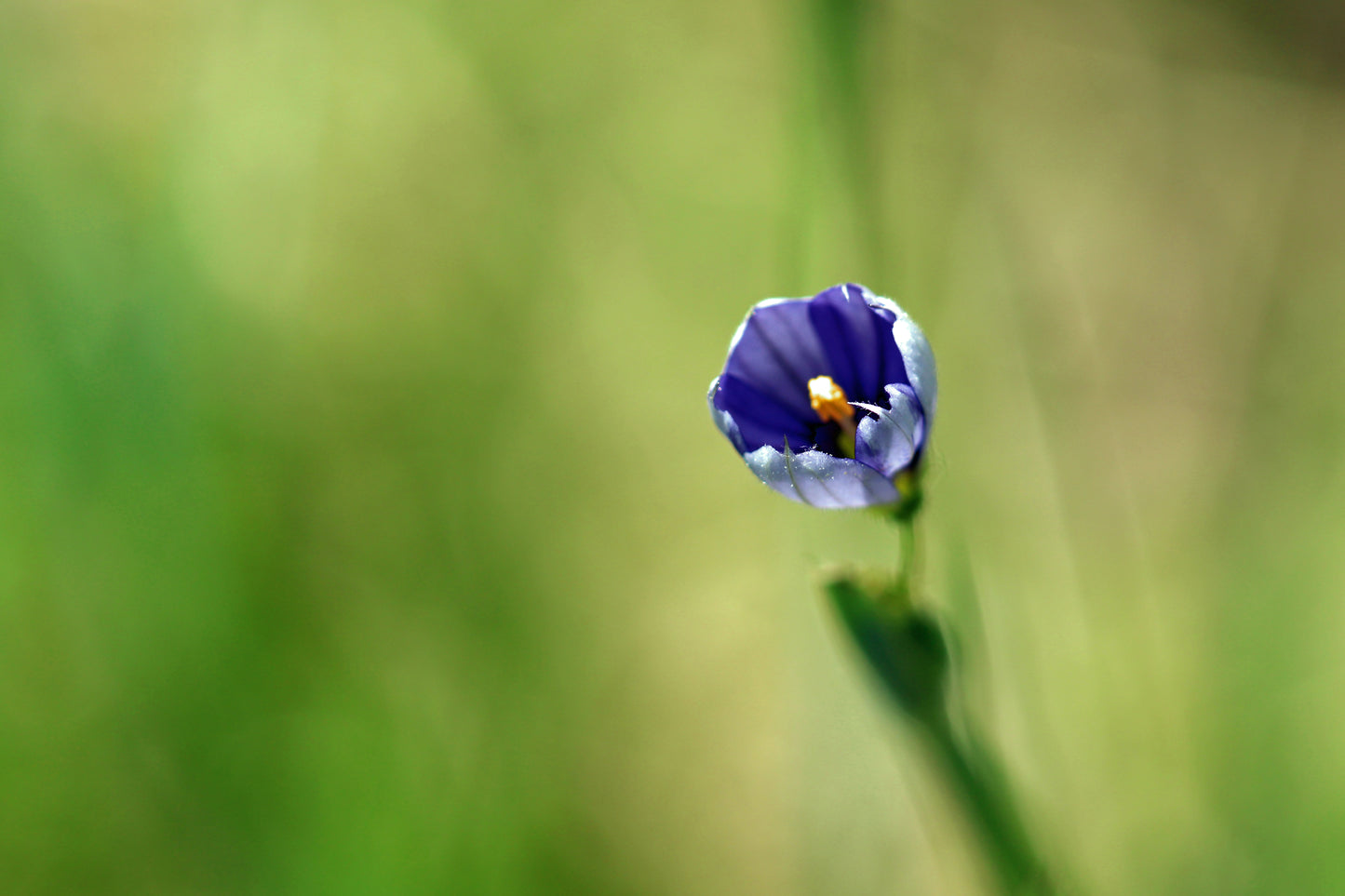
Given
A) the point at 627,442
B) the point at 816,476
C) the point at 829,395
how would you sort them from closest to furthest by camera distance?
the point at 816,476, the point at 829,395, the point at 627,442

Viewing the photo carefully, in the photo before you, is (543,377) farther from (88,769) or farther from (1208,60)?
(1208,60)

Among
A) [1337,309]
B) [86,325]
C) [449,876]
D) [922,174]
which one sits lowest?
[449,876]

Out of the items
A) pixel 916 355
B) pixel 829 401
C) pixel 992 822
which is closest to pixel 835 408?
pixel 829 401

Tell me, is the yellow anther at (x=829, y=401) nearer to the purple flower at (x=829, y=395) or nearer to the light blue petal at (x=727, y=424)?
the purple flower at (x=829, y=395)

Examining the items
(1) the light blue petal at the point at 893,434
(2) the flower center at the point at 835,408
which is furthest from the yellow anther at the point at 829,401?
(1) the light blue petal at the point at 893,434

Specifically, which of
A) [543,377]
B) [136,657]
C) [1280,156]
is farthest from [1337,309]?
[136,657]

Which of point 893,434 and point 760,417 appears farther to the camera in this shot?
point 760,417

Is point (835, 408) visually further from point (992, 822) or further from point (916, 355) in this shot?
point (992, 822)
